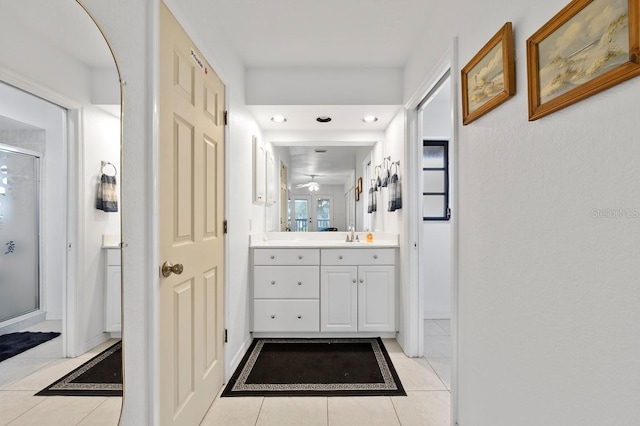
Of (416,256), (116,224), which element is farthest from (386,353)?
(116,224)

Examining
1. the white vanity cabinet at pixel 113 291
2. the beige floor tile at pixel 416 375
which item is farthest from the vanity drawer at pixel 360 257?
the white vanity cabinet at pixel 113 291

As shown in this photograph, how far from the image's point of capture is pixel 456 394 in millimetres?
1525

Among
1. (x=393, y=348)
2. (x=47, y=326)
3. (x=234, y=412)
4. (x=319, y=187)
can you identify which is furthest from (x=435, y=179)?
(x=47, y=326)

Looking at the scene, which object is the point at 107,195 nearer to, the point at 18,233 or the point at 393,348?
the point at 18,233

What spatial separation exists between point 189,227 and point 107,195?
0.61 meters

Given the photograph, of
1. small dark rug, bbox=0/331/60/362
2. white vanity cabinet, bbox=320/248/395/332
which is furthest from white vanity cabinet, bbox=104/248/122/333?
white vanity cabinet, bbox=320/248/395/332

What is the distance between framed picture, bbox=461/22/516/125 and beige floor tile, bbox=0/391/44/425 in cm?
157

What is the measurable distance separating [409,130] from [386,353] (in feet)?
5.93

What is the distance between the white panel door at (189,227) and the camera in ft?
4.29

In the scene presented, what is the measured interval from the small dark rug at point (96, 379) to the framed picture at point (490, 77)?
156 centimetres

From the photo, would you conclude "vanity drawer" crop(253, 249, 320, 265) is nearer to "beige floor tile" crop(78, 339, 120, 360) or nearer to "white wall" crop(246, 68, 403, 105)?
"white wall" crop(246, 68, 403, 105)

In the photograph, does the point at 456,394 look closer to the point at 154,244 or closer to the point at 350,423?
the point at 350,423

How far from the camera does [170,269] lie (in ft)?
4.27

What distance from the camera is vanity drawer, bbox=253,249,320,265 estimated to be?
8.91 ft
